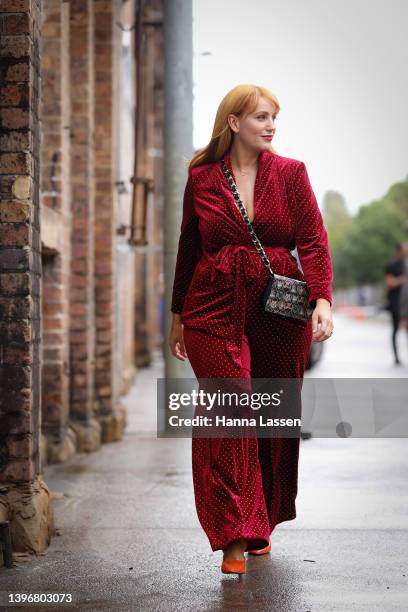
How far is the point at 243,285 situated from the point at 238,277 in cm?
4

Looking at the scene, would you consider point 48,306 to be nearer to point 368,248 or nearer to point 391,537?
point 391,537

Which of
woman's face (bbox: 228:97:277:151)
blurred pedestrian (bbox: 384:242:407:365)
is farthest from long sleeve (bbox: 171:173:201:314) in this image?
blurred pedestrian (bbox: 384:242:407:365)

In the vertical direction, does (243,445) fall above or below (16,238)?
below

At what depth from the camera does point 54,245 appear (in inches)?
275

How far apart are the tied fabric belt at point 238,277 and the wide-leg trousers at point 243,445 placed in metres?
0.03

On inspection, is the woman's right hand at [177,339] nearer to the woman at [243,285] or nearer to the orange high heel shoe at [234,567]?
the woman at [243,285]

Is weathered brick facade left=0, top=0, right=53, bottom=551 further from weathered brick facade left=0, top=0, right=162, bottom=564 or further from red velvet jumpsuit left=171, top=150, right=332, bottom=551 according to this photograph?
red velvet jumpsuit left=171, top=150, right=332, bottom=551

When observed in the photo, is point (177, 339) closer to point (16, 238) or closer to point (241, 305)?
point (241, 305)

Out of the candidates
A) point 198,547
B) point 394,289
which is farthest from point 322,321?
point 394,289

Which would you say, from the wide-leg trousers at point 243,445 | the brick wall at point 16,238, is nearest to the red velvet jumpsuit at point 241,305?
the wide-leg trousers at point 243,445

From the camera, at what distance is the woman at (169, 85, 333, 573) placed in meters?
4.13

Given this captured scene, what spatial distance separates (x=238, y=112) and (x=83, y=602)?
198 cm

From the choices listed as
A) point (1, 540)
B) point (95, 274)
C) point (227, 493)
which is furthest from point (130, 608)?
point (95, 274)

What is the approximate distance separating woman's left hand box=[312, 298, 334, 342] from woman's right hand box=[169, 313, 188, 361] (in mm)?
654
